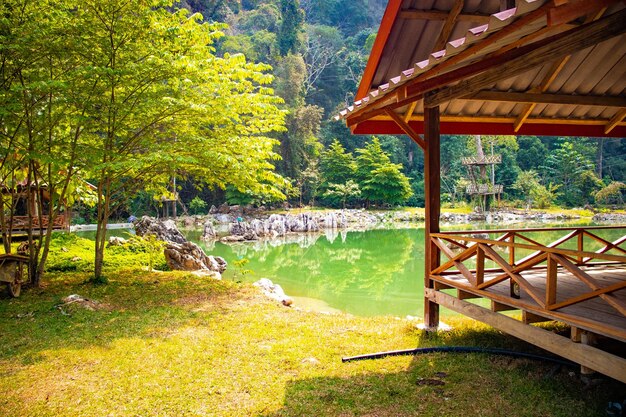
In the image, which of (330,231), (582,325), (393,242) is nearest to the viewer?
(582,325)

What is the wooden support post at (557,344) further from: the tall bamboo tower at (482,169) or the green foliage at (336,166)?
the green foliage at (336,166)

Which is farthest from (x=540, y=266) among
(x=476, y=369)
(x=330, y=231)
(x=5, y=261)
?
(x=330, y=231)

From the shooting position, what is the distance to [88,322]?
5.38 m

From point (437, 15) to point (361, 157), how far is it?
26.8 meters

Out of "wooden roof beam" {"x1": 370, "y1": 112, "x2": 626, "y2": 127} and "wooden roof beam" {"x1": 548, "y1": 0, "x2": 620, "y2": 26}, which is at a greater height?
"wooden roof beam" {"x1": 370, "y1": 112, "x2": 626, "y2": 127}

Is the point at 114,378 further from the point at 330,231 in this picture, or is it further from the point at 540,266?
the point at 330,231

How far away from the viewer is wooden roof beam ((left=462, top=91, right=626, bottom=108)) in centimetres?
500

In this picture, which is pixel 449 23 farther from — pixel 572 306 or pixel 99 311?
pixel 99 311

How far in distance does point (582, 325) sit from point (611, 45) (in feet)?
11.6

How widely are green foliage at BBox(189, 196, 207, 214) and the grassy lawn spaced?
→ 24298mm

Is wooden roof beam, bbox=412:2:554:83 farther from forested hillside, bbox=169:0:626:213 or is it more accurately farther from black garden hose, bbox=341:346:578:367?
forested hillside, bbox=169:0:626:213

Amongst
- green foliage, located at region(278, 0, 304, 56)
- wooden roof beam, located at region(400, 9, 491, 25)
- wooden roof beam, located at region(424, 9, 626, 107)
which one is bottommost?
wooden roof beam, located at region(424, 9, 626, 107)

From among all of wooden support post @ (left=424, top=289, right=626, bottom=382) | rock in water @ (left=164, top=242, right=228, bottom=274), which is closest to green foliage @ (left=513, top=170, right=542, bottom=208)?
rock in water @ (left=164, top=242, right=228, bottom=274)

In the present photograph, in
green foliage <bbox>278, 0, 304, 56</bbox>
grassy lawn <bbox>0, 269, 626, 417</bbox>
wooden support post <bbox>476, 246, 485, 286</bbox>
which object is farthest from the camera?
green foliage <bbox>278, 0, 304, 56</bbox>
